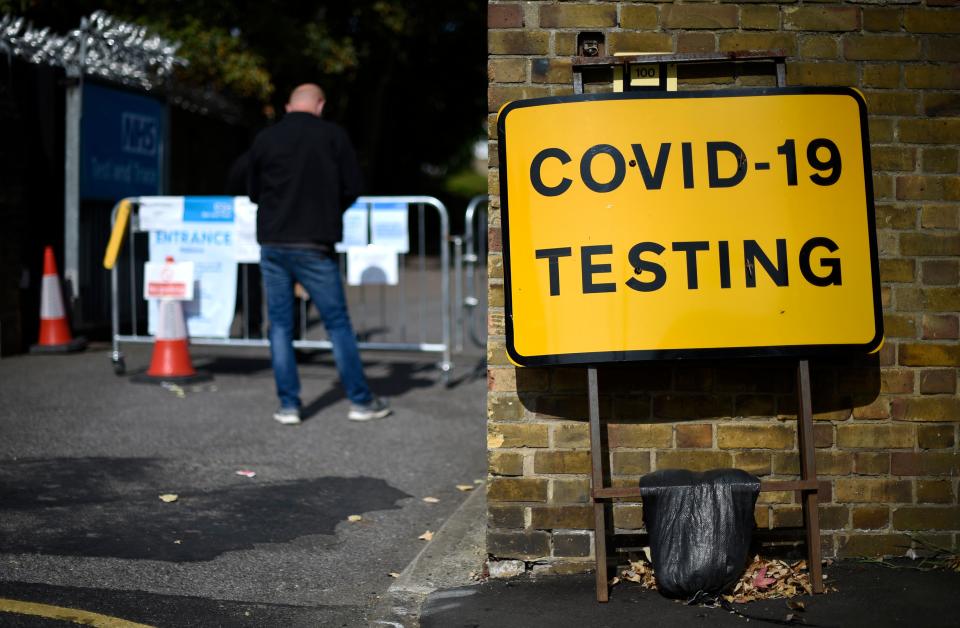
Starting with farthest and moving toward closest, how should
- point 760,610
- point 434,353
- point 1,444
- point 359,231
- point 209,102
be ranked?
point 209,102 < point 434,353 < point 359,231 < point 1,444 < point 760,610

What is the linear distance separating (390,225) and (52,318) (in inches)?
133

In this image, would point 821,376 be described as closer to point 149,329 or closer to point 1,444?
point 1,444

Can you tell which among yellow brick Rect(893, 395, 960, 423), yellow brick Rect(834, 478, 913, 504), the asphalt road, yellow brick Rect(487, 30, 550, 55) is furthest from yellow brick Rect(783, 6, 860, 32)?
the asphalt road

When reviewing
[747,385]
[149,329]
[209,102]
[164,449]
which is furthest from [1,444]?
[209,102]

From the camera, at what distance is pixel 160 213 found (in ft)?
32.0

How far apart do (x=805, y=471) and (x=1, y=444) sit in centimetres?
474

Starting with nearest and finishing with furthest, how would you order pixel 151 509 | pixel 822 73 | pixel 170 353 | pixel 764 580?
pixel 764 580
pixel 822 73
pixel 151 509
pixel 170 353

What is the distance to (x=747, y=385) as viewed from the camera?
4.61 m

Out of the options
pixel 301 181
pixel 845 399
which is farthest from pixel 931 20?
pixel 301 181

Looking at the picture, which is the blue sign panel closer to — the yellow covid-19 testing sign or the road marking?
the road marking

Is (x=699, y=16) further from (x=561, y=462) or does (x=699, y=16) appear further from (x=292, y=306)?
(x=292, y=306)

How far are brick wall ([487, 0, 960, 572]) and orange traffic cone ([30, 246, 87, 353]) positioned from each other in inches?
277

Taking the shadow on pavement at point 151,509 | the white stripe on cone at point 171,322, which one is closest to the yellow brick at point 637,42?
the shadow on pavement at point 151,509

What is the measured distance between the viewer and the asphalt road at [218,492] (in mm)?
4562
